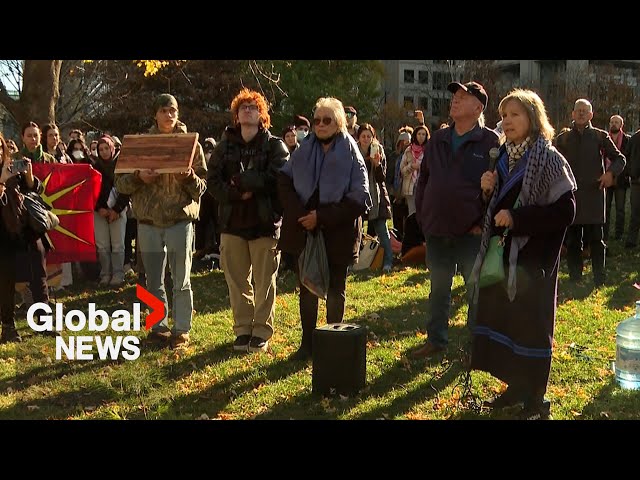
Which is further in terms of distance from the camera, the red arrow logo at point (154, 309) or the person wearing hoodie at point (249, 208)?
the red arrow logo at point (154, 309)

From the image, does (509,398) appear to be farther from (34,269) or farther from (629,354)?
(34,269)

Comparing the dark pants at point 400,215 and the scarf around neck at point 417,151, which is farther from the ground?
the scarf around neck at point 417,151

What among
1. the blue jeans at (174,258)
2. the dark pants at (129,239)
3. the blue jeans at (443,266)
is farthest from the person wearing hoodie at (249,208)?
the dark pants at (129,239)

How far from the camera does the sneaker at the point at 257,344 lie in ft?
21.3

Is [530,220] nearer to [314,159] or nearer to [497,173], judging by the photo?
[497,173]

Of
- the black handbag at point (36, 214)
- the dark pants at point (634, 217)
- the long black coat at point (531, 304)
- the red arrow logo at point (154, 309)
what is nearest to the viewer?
the long black coat at point (531, 304)

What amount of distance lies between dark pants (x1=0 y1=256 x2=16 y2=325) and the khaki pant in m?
2.19

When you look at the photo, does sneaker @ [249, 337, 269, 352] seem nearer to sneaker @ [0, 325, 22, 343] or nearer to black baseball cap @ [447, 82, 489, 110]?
sneaker @ [0, 325, 22, 343]

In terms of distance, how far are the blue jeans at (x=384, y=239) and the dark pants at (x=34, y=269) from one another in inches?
199

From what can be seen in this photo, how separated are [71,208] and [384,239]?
4534mm

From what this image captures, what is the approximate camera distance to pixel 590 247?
9.19 m

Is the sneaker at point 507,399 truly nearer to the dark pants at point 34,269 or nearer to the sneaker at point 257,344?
the sneaker at point 257,344
